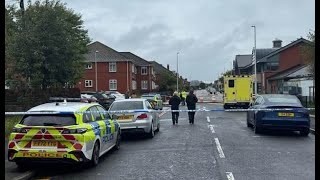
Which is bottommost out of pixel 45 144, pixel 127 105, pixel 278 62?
pixel 45 144

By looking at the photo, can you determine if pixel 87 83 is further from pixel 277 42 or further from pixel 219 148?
pixel 219 148

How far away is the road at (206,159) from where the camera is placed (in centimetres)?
865

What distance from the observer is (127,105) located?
1511 centimetres

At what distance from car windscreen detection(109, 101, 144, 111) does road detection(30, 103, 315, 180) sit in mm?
1068

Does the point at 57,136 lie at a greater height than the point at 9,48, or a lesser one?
lesser

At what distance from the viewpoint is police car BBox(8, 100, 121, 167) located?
870cm

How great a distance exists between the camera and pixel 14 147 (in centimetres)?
881

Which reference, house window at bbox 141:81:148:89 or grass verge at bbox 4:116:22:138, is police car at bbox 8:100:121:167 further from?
house window at bbox 141:81:148:89

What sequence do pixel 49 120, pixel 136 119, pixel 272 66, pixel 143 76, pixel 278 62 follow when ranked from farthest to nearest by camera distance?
pixel 143 76 → pixel 272 66 → pixel 278 62 → pixel 136 119 → pixel 49 120

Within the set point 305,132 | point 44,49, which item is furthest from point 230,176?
point 44,49

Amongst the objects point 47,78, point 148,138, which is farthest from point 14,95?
point 148,138

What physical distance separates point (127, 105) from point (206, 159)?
541 cm

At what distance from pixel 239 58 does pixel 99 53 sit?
3174 centimetres

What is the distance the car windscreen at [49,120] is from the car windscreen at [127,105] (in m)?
5.85
